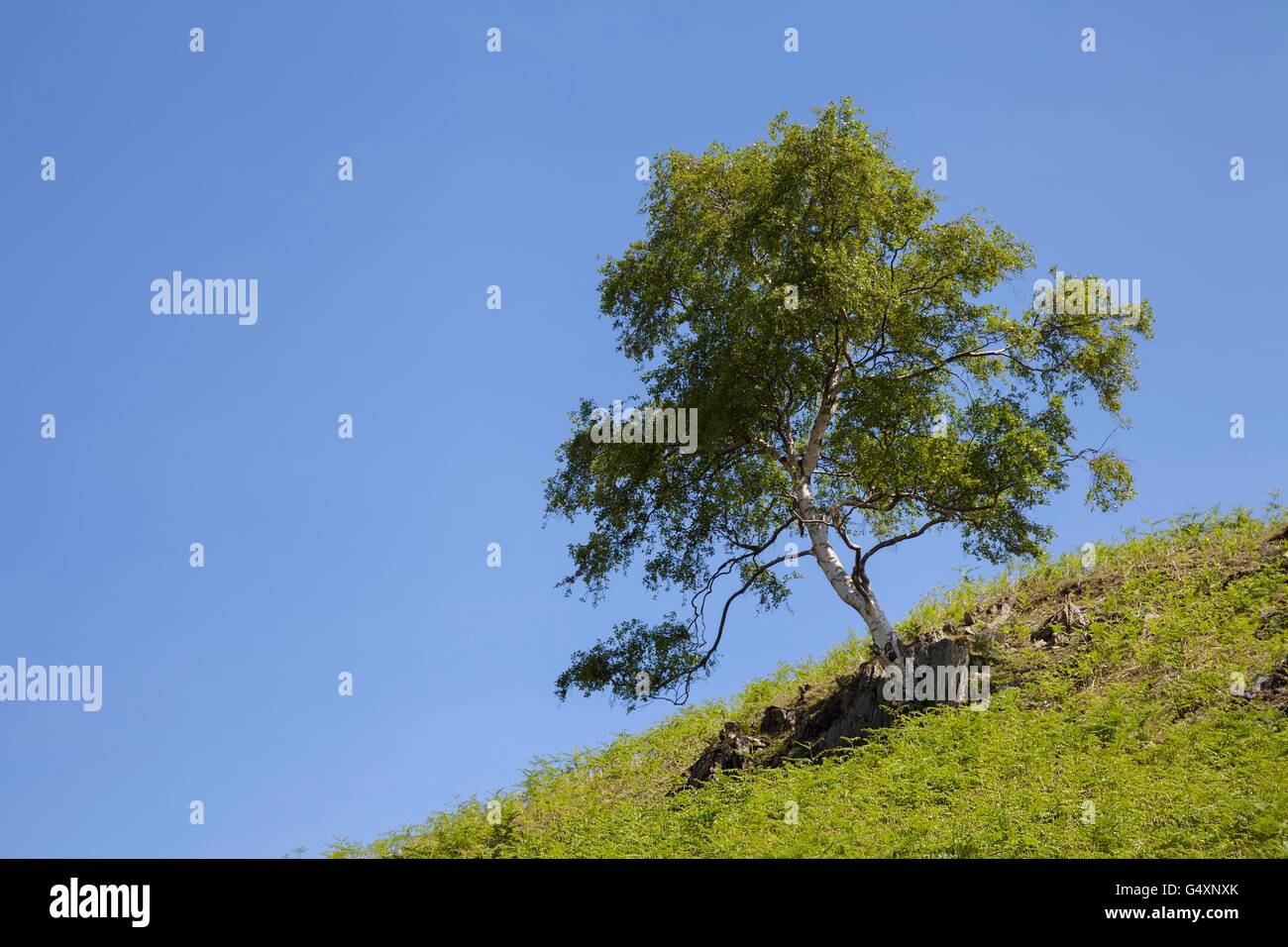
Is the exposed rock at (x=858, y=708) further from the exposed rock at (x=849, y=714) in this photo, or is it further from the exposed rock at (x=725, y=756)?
the exposed rock at (x=725, y=756)

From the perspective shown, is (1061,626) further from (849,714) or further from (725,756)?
(725,756)

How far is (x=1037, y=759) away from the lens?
59.3ft

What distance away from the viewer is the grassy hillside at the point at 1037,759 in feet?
49.7

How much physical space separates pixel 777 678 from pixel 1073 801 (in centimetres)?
1243

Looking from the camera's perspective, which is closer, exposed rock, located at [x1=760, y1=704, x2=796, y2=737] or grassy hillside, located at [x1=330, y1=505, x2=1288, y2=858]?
grassy hillside, located at [x1=330, y1=505, x2=1288, y2=858]

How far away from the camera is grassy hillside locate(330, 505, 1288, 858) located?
15148mm

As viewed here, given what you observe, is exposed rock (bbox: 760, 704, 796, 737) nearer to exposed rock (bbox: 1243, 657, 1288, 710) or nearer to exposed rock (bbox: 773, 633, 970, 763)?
exposed rock (bbox: 773, 633, 970, 763)

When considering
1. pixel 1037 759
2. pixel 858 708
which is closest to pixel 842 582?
pixel 858 708

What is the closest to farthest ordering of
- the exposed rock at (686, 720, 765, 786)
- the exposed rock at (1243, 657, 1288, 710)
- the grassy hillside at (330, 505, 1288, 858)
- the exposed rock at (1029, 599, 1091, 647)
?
the grassy hillside at (330, 505, 1288, 858) < the exposed rock at (1243, 657, 1288, 710) < the exposed rock at (686, 720, 765, 786) < the exposed rock at (1029, 599, 1091, 647)

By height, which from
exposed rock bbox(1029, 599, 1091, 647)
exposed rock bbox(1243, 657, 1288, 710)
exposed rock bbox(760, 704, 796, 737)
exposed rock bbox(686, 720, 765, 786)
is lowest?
exposed rock bbox(686, 720, 765, 786)

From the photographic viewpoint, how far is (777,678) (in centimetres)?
2803

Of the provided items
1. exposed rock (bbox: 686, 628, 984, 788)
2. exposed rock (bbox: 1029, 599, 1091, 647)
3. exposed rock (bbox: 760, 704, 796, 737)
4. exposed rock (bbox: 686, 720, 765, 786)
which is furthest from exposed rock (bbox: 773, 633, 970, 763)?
exposed rock (bbox: 1029, 599, 1091, 647)
